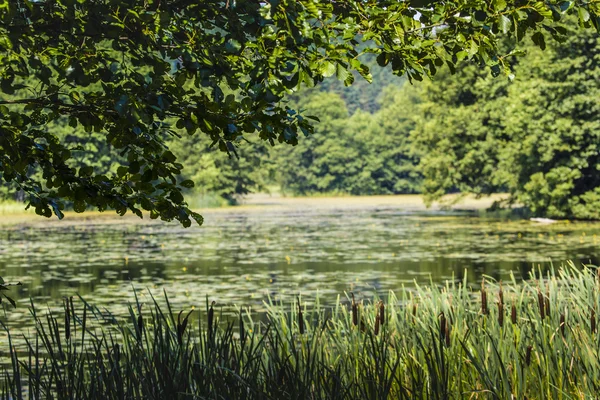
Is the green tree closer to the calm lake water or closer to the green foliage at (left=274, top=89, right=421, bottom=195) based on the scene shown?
the green foliage at (left=274, top=89, right=421, bottom=195)

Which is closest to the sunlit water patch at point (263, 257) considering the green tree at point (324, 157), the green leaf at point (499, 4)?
the green leaf at point (499, 4)

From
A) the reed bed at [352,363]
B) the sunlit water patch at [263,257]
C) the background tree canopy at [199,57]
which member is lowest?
the sunlit water patch at [263,257]

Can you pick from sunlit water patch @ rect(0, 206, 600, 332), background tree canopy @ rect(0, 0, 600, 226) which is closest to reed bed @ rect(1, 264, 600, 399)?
background tree canopy @ rect(0, 0, 600, 226)

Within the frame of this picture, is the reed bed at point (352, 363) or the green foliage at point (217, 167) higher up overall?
the green foliage at point (217, 167)

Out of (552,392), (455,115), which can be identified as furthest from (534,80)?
(552,392)

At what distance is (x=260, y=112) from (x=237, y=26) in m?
0.50

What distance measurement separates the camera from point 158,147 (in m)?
5.40

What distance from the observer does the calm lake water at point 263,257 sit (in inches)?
674

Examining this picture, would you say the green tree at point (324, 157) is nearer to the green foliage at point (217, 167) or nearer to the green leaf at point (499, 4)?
the green foliage at point (217, 167)

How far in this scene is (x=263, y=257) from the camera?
939 inches

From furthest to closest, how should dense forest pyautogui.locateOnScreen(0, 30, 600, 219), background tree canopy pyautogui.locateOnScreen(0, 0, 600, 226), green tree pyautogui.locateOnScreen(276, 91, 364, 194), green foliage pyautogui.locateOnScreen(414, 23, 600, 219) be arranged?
green tree pyautogui.locateOnScreen(276, 91, 364, 194)
dense forest pyautogui.locateOnScreen(0, 30, 600, 219)
green foliage pyautogui.locateOnScreen(414, 23, 600, 219)
background tree canopy pyautogui.locateOnScreen(0, 0, 600, 226)

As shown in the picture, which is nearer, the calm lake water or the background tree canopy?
the background tree canopy

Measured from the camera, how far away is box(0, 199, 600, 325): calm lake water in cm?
1711

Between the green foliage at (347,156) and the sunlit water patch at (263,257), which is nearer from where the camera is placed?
the sunlit water patch at (263,257)
